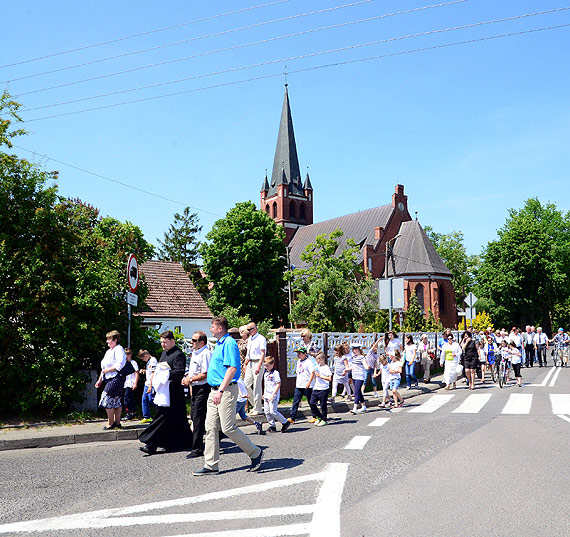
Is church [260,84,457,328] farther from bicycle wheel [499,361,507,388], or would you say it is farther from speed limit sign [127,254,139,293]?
speed limit sign [127,254,139,293]

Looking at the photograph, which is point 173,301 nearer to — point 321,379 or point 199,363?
point 321,379

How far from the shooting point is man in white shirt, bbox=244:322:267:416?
1131cm

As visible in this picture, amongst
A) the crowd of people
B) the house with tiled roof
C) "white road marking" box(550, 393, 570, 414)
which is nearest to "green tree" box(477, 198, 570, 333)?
the house with tiled roof

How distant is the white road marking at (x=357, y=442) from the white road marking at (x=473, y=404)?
397cm

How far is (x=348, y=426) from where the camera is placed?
36.1 ft

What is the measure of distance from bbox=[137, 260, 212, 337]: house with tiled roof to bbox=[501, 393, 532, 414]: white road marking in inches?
848

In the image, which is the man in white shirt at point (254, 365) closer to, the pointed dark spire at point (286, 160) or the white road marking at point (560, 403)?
the white road marking at point (560, 403)

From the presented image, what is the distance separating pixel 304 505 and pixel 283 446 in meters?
3.56

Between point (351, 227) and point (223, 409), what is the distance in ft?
223

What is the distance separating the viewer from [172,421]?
8.67m

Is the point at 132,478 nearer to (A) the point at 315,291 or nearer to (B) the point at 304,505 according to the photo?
(B) the point at 304,505

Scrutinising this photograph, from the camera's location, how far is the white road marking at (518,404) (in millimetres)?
12445

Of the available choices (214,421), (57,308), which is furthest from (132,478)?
(57,308)

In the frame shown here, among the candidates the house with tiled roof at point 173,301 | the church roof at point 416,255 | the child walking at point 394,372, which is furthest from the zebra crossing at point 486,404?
the church roof at point 416,255
